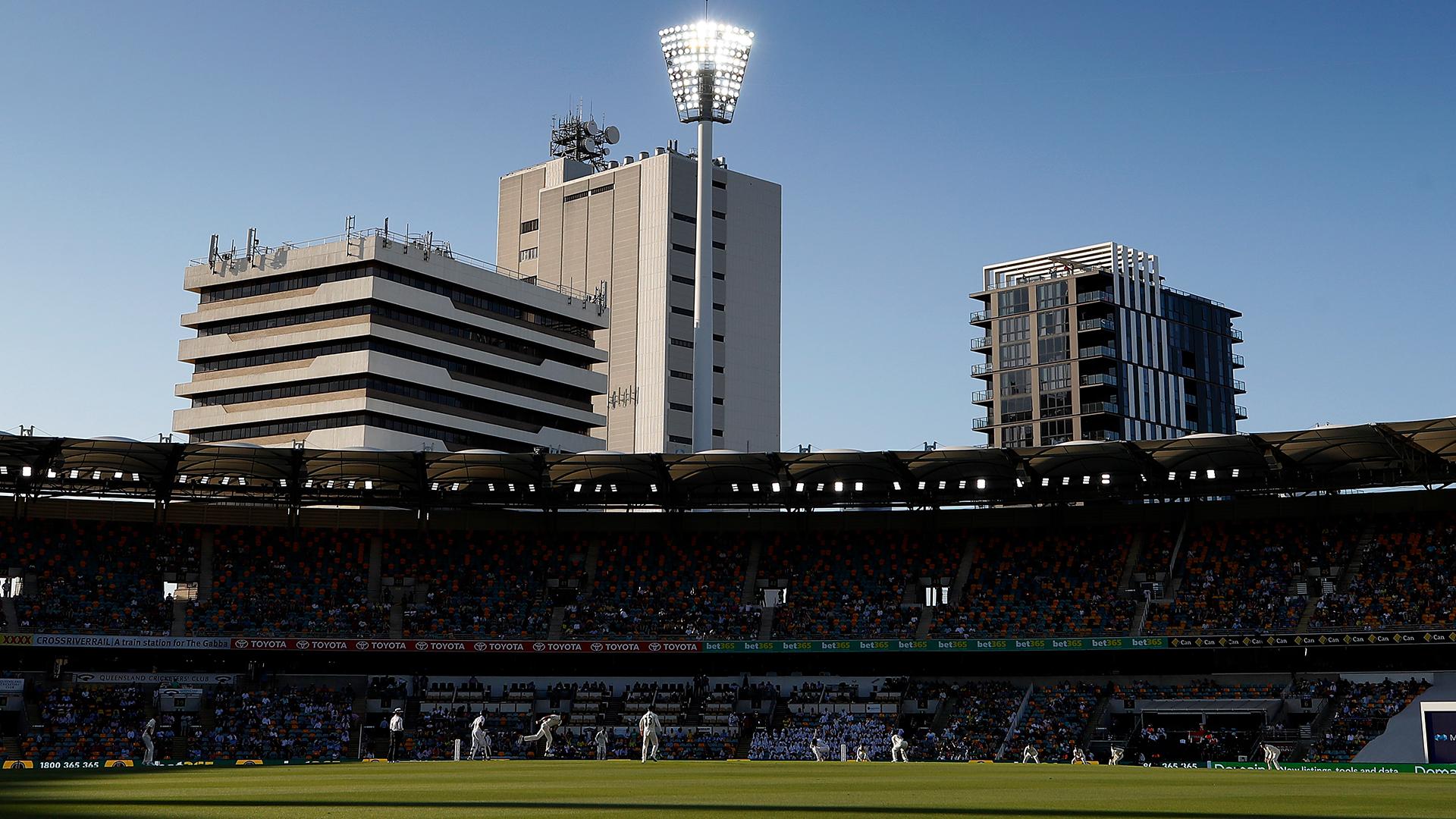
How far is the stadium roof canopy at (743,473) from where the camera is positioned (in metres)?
66.8

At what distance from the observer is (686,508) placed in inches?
3125

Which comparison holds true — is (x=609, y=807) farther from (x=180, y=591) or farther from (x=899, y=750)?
(x=180, y=591)

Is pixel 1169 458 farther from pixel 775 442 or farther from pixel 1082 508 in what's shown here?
pixel 775 442

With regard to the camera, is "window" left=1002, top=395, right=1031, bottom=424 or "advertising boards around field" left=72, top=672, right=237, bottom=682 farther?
"window" left=1002, top=395, right=1031, bottom=424

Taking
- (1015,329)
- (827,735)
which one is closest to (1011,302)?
(1015,329)

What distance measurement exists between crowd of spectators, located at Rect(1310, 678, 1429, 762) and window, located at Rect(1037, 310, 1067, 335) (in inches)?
3958

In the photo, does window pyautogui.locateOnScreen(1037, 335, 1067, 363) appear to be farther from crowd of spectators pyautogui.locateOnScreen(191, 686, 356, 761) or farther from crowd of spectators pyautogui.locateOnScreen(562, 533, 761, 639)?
crowd of spectators pyautogui.locateOnScreen(191, 686, 356, 761)

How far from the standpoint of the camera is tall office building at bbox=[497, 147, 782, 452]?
480 ft

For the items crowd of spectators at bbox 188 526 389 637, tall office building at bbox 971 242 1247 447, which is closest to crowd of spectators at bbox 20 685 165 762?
crowd of spectators at bbox 188 526 389 637

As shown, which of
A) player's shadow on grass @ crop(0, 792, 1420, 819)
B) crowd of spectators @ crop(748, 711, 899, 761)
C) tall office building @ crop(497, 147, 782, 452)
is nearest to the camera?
player's shadow on grass @ crop(0, 792, 1420, 819)

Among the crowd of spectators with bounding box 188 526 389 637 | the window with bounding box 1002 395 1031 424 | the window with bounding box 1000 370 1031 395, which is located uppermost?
the window with bounding box 1000 370 1031 395

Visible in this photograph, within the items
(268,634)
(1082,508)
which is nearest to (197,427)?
(268,634)

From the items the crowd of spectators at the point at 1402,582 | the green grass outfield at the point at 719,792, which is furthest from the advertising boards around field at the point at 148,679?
the crowd of spectators at the point at 1402,582

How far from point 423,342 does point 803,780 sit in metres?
96.3
